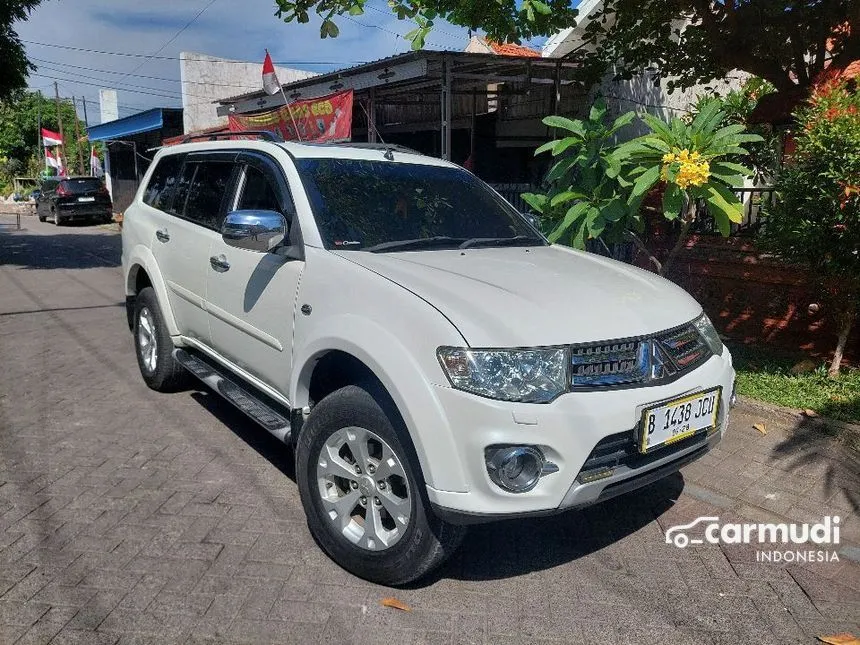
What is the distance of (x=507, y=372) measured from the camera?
97.6 inches

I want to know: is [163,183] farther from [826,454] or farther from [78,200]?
[78,200]

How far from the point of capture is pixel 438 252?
3.41 m

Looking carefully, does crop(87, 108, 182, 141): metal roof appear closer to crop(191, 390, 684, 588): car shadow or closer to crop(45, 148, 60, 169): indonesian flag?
crop(45, 148, 60, 169): indonesian flag

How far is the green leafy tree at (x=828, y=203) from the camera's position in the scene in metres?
4.67

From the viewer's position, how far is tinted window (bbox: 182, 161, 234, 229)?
427cm

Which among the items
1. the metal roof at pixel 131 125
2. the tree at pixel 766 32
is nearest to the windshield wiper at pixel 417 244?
the tree at pixel 766 32

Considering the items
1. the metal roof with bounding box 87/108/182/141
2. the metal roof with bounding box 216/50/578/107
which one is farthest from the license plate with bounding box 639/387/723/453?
the metal roof with bounding box 87/108/182/141

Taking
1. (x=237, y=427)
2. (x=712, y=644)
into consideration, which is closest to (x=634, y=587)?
(x=712, y=644)

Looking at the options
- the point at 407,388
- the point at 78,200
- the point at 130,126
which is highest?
the point at 130,126

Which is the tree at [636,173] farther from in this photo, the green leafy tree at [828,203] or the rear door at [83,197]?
the rear door at [83,197]

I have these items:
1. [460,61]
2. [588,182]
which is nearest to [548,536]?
Answer: [588,182]

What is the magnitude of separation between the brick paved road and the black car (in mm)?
20883

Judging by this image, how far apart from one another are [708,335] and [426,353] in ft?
4.78

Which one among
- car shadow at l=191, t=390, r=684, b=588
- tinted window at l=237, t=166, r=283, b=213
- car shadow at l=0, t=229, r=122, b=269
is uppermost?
tinted window at l=237, t=166, r=283, b=213
